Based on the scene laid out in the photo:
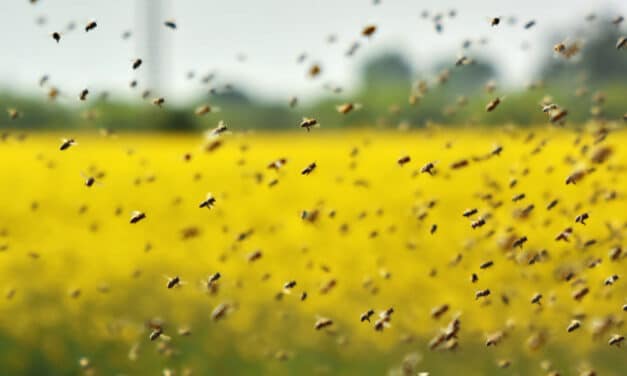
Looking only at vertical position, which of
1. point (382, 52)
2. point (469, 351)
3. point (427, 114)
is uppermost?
point (382, 52)

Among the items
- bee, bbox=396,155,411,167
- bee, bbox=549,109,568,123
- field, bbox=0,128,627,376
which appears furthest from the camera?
field, bbox=0,128,627,376

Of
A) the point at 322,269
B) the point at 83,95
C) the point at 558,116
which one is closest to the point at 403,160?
the point at 558,116

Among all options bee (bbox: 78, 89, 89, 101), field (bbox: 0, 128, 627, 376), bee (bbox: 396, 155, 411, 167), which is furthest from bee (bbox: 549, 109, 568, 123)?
bee (bbox: 78, 89, 89, 101)

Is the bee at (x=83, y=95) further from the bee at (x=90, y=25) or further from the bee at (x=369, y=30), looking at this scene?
the bee at (x=369, y=30)

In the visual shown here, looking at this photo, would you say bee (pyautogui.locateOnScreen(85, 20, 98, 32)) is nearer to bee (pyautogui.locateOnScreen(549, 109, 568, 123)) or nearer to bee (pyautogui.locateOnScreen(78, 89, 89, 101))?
bee (pyautogui.locateOnScreen(78, 89, 89, 101))

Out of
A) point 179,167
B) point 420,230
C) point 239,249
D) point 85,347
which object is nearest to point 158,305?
point 85,347

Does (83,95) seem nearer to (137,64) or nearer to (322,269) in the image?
(137,64)

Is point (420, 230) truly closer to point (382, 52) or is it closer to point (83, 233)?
point (83, 233)

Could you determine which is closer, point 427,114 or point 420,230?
point 420,230
